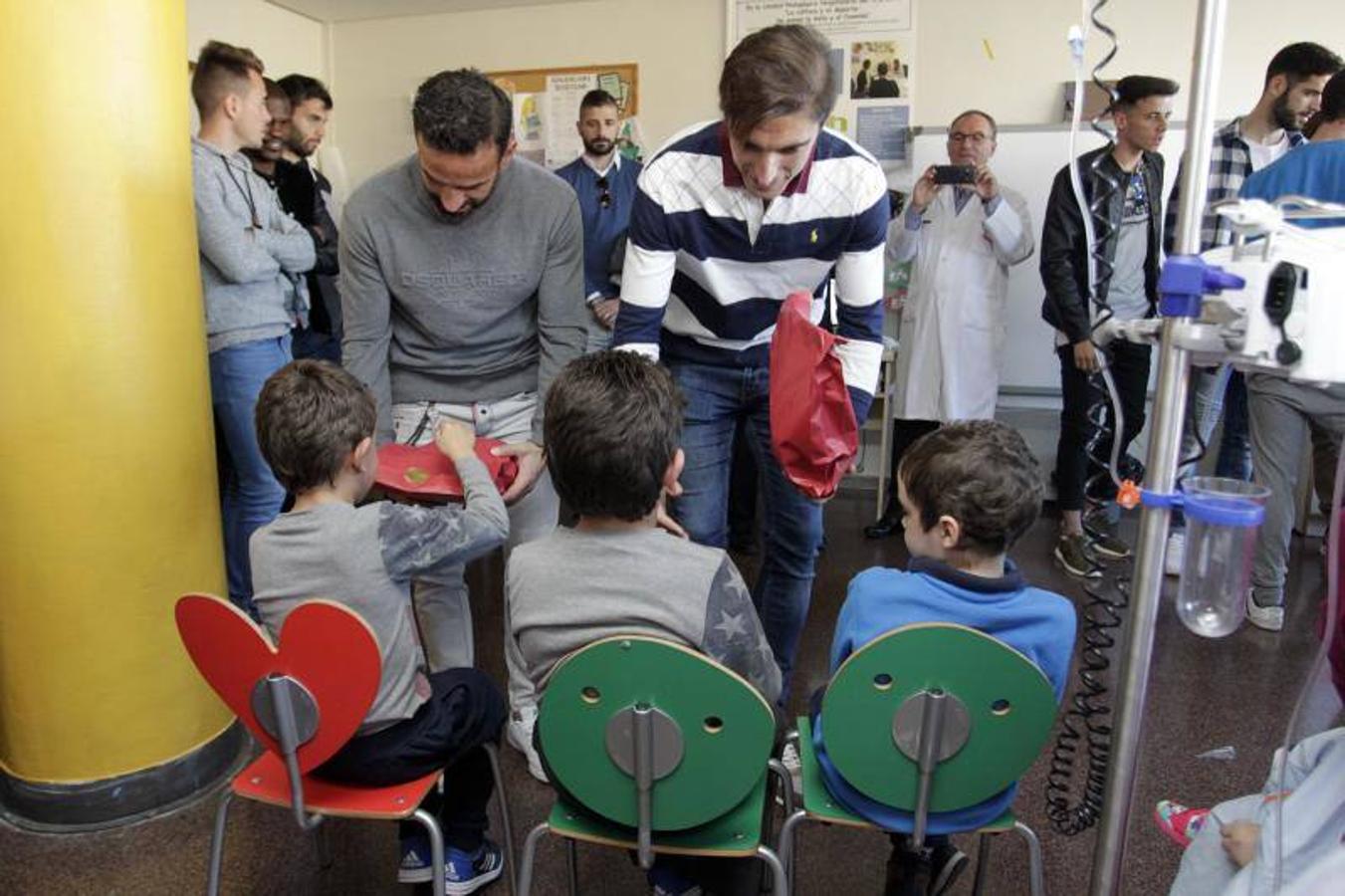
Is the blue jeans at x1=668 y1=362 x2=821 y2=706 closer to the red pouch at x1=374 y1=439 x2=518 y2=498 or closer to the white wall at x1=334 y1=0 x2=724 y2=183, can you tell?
the red pouch at x1=374 y1=439 x2=518 y2=498

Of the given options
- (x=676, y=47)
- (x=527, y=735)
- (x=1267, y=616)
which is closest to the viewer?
(x=527, y=735)

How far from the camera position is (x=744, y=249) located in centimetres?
171

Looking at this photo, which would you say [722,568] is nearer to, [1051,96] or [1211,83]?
[1211,83]

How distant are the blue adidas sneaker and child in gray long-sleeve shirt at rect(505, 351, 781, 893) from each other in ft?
1.47

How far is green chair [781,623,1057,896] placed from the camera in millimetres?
1084

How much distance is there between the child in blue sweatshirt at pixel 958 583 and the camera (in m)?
1.22

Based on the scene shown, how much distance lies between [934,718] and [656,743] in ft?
1.04

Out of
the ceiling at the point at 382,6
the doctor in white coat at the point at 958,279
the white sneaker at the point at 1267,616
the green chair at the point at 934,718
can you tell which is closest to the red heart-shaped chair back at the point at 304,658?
the green chair at the point at 934,718

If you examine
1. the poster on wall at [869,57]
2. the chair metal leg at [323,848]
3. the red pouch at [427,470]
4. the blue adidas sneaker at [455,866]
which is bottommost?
the chair metal leg at [323,848]

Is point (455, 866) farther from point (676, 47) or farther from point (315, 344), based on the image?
point (676, 47)

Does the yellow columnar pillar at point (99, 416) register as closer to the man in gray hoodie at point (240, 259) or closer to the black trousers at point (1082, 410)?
the man in gray hoodie at point (240, 259)

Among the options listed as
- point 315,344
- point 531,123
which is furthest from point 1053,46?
point 315,344

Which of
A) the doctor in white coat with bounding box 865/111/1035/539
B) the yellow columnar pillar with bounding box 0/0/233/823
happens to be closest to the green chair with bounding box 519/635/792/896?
the yellow columnar pillar with bounding box 0/0/233/823

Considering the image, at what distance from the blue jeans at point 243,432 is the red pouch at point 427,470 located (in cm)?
71
